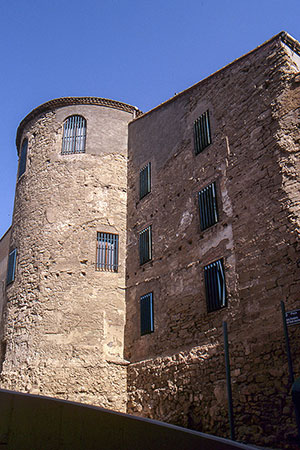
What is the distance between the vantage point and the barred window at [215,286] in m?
11.8

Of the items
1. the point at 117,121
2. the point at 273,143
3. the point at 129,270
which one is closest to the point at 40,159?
the point at 117,121

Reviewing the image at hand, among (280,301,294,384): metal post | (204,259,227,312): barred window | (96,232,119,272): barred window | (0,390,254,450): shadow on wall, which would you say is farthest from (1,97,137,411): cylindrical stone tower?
(0,390,254,450): shadow on wall

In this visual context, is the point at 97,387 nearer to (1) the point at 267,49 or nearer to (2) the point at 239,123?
(2) the point at 239,123

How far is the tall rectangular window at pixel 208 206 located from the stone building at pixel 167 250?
0.15 feet

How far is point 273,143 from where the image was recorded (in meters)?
11.5

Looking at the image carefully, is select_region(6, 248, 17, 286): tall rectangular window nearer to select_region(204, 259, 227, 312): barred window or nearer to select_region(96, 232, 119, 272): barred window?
select_region(96, 232, 119, 272): barred window

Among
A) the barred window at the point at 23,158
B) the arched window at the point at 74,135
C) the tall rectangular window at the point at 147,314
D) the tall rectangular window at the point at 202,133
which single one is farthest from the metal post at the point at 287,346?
the barred window at the point at 23,158

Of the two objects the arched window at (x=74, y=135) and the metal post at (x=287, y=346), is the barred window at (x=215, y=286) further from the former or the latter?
the arched window at (x=74, y=135)

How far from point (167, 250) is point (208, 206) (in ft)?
6.63

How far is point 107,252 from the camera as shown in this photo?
15852 millimetres

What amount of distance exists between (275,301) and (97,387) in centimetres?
627

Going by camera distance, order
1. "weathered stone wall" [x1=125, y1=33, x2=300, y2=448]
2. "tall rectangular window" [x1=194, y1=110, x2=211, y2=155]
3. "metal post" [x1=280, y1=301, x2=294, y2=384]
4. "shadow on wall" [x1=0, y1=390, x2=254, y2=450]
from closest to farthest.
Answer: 1. "shadow on wall" [x1=0, y1=390, x2=254, y2=450]
2. "metal post" [x1=280, y1=301, x2=294, y2=384]
3. "weathered stone wall" [x1=125, y1=33, x2=300, y2=448]
4. "tall rectangular window" [x1=194, y1=110, x2=211, y2=155]

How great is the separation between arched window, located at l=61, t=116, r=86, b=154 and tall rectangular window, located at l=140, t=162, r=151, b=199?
2396 mm

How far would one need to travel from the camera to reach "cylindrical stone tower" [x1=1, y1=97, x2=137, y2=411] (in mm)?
14055
